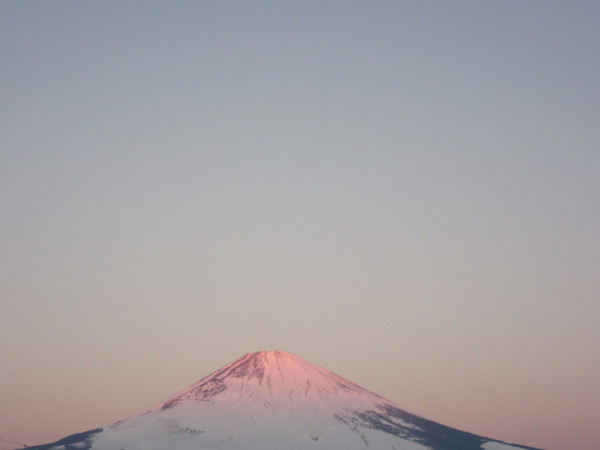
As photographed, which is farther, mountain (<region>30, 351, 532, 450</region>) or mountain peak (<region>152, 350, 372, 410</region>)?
mountain peak (<region>152, 350, 372, 410</region>)

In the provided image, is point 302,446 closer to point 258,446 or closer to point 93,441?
point 258,446

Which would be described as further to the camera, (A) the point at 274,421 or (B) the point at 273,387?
(B) the point at 273,387

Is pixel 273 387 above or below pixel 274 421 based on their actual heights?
above

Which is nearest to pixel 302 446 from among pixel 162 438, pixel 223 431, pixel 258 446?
pixel 258 446

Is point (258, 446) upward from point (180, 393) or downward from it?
downward

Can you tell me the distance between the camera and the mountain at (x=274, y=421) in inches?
6083

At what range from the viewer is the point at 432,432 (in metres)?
174

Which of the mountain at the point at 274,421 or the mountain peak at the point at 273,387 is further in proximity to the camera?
the mountain peak at the point at 273,387

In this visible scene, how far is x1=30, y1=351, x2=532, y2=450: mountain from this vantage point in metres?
154

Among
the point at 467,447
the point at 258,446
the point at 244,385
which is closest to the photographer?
the point at 258,446

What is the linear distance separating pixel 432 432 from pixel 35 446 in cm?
10349

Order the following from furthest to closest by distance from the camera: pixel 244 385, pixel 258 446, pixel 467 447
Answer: pixel 244 385 → pixel 467 447 → pixel 258 446

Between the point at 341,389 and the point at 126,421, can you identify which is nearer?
the point at 126,421

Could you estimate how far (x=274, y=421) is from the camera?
6501 inches
